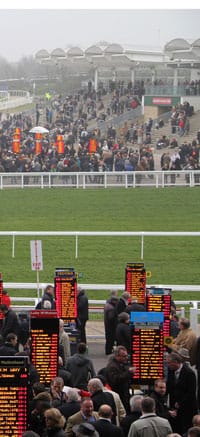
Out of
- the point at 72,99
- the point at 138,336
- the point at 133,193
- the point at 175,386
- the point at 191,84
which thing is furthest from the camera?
the point at 72,99

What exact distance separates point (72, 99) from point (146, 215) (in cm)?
4721

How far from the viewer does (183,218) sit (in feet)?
105

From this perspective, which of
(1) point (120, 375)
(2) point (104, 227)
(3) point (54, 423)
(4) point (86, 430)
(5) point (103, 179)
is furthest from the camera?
(5) point (103, 179)

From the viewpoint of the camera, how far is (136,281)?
19.0 m

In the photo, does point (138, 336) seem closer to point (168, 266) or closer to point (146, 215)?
point (168, 266)

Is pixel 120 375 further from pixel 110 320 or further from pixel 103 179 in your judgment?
pixel 103 179

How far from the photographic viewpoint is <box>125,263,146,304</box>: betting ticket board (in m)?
19.0

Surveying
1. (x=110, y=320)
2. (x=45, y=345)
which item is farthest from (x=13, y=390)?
(x=110, y=320)

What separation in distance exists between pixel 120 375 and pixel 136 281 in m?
6.43

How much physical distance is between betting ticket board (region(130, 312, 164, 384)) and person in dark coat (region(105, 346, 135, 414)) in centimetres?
39

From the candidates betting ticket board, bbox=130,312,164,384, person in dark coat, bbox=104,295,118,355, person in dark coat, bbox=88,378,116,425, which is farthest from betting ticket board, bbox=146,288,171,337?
person in dark coat, bbox=88,378,116,425

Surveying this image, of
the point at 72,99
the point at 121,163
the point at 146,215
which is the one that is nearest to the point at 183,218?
the point at 146,215

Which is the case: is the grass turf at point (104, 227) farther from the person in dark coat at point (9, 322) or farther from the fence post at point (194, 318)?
the person in dark coat at point (9, 322)

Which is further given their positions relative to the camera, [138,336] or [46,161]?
[46,161]
